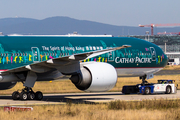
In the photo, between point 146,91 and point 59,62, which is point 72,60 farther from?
point 146,91

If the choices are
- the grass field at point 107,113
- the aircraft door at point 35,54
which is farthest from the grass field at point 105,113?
the aircraft door at point 35,54

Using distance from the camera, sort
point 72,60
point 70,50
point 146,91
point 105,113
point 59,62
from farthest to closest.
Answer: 1. point 146,91
2. point 70,50
3. point 72,60
4. point 59,62
5. point 105,113

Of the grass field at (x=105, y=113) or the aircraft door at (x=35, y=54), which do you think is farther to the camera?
the aircraft door at (x=35, y=54)

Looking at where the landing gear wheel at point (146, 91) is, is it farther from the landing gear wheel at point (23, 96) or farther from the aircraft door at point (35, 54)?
the landing gear wheel at point (23, 96)

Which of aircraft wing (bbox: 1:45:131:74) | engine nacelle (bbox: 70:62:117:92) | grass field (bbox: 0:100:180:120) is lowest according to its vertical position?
grass field (bbox: 0:100:180:120)

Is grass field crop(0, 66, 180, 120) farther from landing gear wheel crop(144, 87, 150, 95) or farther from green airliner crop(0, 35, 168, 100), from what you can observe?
landing gear wheel crop(144, 87, 150, 95)

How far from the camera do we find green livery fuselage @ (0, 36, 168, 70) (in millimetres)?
25328

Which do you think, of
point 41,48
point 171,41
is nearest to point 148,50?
point 41,48

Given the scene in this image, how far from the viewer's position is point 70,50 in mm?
27438

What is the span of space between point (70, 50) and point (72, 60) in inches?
258

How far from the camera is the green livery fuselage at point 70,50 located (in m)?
25.3

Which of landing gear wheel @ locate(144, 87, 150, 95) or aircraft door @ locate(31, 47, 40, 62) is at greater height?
aircraft door @ locate(31, 47, 40, 62)

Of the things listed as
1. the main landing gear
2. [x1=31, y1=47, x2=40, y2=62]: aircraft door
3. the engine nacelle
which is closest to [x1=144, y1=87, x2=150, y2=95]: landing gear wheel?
the engine nacelle

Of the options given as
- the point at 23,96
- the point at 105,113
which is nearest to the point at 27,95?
the point at 23,96
